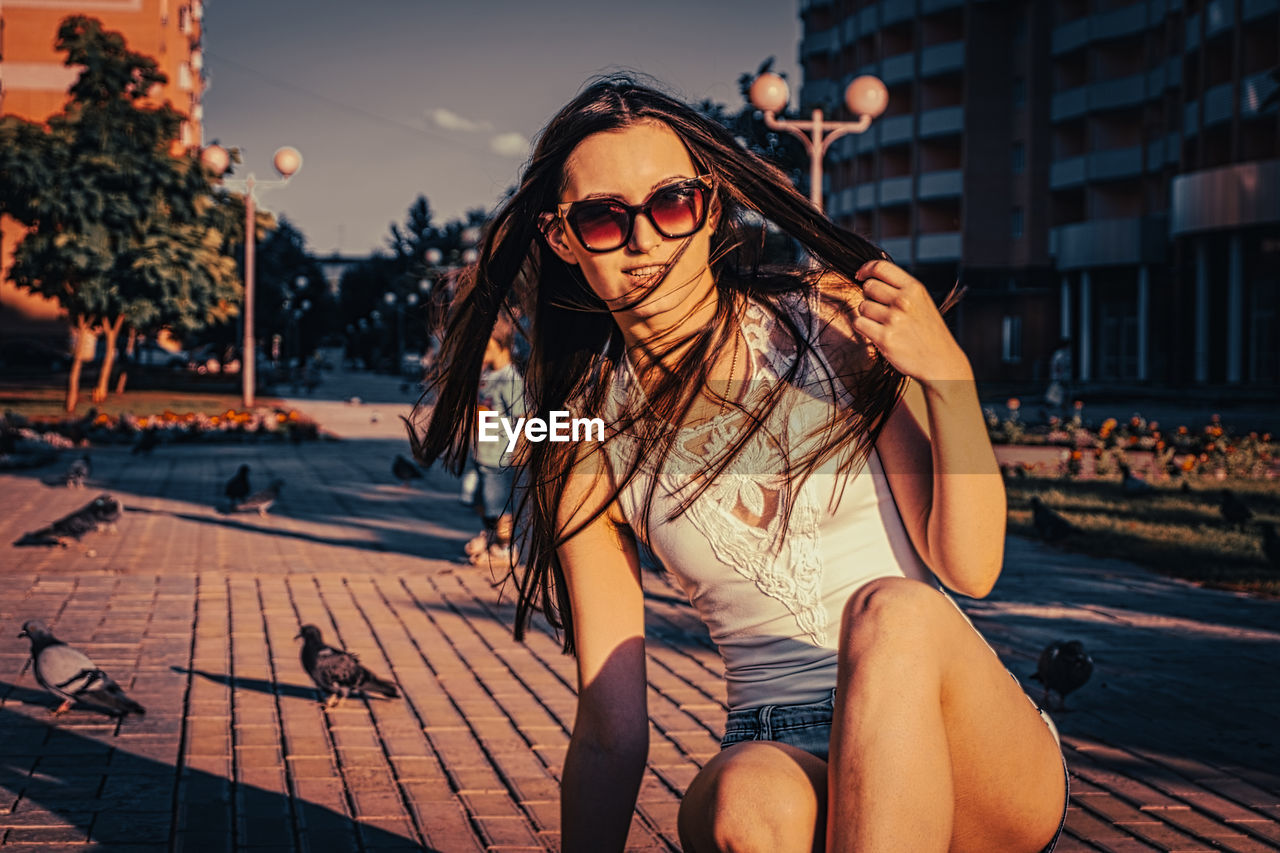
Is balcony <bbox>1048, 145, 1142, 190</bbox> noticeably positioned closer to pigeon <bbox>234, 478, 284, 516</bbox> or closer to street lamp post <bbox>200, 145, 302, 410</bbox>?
street lamp post <bbox>200, 145, 302, 410</bbox>

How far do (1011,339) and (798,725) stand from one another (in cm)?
5830

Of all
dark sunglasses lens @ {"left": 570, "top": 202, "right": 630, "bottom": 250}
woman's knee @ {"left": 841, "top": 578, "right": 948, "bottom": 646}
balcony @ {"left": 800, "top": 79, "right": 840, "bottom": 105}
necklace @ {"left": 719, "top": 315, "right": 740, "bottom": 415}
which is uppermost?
balcony @ {"left": 800, "top": 79, "right": 840, "bottom": 105}

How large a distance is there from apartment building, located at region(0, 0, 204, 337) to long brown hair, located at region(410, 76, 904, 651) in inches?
2280

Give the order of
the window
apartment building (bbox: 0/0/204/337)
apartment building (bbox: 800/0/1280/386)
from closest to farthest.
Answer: apartment building (bbox: 800/0/1280/386) < the window < apartment building (bbox: 0/0/204/337)

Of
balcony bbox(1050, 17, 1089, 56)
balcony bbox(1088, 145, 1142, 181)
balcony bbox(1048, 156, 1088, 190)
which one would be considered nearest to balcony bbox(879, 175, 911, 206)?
balcony bbox(1048, 156, 1088, 190)

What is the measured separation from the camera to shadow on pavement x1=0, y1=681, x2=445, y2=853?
4.13 metres

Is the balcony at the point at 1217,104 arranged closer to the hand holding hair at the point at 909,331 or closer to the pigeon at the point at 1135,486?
the pigeon at the point at 1135,486

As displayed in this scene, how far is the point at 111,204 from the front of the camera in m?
30.9

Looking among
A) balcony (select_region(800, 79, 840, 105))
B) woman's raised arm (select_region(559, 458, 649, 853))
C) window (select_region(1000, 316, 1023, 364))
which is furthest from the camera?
balcony (select_region(800, 79, 840, 105))

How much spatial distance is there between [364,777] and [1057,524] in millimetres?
7689

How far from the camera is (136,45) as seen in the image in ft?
218

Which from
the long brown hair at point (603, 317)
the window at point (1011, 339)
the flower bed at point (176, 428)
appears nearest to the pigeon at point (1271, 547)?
the long brown hair at point (603, 317)

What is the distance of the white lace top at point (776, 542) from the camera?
7.48 feet

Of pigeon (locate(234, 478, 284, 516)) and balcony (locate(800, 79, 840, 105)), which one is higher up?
balcony (locate(800, 79, 840, 105))
